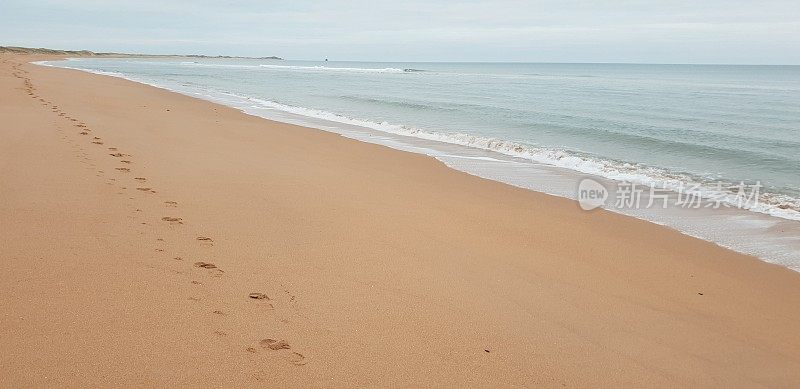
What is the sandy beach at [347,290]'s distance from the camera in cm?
295

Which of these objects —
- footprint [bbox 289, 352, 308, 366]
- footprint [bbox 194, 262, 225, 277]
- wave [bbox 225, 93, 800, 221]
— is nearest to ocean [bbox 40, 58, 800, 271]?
wave [bbox 225, 93, 800, 221]

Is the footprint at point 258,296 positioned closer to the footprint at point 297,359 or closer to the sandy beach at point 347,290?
the sandy beach at point 347,290

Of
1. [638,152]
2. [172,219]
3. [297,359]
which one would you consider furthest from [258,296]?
[638,152]

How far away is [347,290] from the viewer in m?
3.93

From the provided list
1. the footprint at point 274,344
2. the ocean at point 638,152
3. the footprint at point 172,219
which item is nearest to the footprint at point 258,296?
the footprint at point 274,344

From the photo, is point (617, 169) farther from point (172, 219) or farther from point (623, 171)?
point (172, 219)

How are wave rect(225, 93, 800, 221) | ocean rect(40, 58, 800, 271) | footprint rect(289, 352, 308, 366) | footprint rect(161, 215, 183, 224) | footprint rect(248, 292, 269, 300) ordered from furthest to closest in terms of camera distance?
wave rect(225, 93, 800, 221) → ocean rect(40, 58, 800, 271) → footprint rect(161, 215, 183, 224) → footprint rect(248, 292, 269, 300) → footprint rect(289, 352, 308, 366)

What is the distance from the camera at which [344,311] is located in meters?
→ 3.60

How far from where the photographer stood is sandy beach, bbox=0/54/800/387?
2.95 m

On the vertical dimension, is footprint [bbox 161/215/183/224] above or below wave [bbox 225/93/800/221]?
below

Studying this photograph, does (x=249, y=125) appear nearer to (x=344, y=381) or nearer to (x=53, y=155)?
(x=53, y=155)

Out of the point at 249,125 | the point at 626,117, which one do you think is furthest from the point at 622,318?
the point at 626,117

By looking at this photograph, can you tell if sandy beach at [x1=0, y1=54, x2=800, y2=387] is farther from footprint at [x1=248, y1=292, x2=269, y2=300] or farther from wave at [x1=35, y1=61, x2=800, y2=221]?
wave at [x1=35, y1=61, x2=800, y2=221]

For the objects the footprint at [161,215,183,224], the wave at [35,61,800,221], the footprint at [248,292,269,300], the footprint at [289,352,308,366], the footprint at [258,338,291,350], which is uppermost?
the wave at [35,61,800,221]
